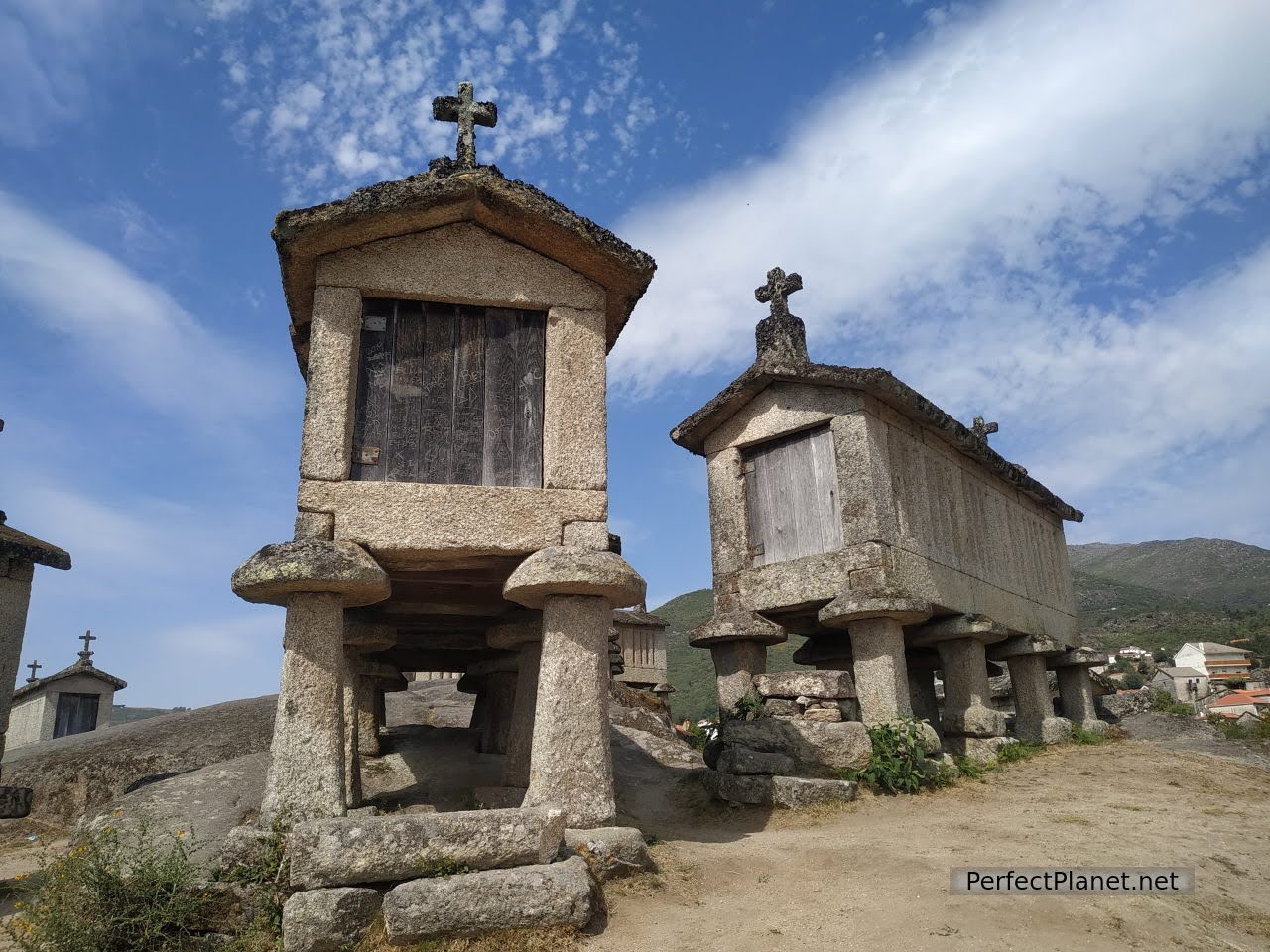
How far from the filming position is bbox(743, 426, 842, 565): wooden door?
8.93 meters

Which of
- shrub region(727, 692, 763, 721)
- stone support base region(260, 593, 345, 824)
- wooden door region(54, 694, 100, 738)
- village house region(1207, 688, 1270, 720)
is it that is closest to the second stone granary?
stone support base region(260, 593, 345, 824)

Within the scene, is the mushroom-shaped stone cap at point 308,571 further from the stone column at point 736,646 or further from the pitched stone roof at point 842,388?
the pitched stone roof at point 842,388

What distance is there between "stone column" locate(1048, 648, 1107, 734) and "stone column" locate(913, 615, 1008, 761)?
378 centimetres

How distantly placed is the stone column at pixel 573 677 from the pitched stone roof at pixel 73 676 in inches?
692

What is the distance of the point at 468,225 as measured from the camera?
618cm

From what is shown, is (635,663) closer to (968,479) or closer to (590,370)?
(968,479)

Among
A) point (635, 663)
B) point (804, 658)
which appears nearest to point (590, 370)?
point (804, 658)

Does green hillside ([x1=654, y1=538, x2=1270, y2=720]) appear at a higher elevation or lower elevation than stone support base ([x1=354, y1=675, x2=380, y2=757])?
higher

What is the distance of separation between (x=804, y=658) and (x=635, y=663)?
9.31 metres

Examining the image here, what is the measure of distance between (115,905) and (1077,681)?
12.9 metres

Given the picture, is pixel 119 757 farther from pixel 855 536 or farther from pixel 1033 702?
pixel 1033 702

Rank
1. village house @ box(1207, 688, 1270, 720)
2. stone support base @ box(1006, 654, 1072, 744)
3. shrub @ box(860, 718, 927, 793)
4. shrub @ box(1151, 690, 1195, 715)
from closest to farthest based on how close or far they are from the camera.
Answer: shrub @ box(860, 718, 927, 793) → stone support base @ box(1006, 654, 1072, 744) → shrub @ box(1151, 690, 1195, 715) → village house @ box(1207, 688, 1270, 720)

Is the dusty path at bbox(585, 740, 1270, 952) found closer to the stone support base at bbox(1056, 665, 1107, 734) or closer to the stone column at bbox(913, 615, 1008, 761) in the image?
the stone column at bbox(913, 615, 1008, 761)

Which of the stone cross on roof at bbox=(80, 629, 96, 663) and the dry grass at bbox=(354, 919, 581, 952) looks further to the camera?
the stone cross on roof at bbox=(80, 629, 96, 663)
